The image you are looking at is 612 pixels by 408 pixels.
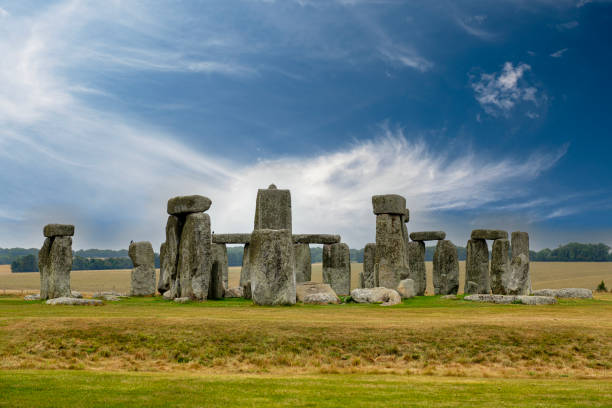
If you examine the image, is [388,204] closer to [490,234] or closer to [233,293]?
[490,234]

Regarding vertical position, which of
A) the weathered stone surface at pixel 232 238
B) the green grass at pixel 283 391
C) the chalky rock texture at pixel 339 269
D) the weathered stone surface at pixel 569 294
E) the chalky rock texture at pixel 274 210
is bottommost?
the green grass at pixel 283 391

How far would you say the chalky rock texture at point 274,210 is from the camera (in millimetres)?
23109

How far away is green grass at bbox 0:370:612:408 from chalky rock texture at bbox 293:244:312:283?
66.3 feet

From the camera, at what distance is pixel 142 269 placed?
29.1 meters

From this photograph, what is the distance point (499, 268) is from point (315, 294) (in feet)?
32.1

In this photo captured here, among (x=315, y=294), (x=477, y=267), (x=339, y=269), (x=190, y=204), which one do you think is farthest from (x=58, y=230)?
(x=477, y=267)

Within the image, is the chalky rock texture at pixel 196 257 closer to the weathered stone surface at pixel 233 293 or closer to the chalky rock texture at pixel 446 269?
the weathered stone surface at pixel 233 293

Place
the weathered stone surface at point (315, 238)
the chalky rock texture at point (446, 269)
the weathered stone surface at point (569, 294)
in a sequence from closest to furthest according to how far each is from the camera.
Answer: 1. the weathered stone surface at point (569, 294)
2. the chalky rock texture at point (446, 269)
3. the weathered stone surface at point (315, 238)

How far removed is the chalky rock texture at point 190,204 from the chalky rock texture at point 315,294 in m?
4.96

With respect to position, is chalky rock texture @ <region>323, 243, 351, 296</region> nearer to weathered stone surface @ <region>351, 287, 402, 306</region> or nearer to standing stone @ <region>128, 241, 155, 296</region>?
standing stone @ <region>128, 241, 155, 296</region>

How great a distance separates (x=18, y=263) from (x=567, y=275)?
74.1 m

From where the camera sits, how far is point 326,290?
2261 cm

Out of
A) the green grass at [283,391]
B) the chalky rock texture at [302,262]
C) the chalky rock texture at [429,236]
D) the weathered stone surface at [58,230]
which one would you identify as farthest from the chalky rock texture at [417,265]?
the green grass at [283,391]

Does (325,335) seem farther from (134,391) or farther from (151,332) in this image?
(134,391)
